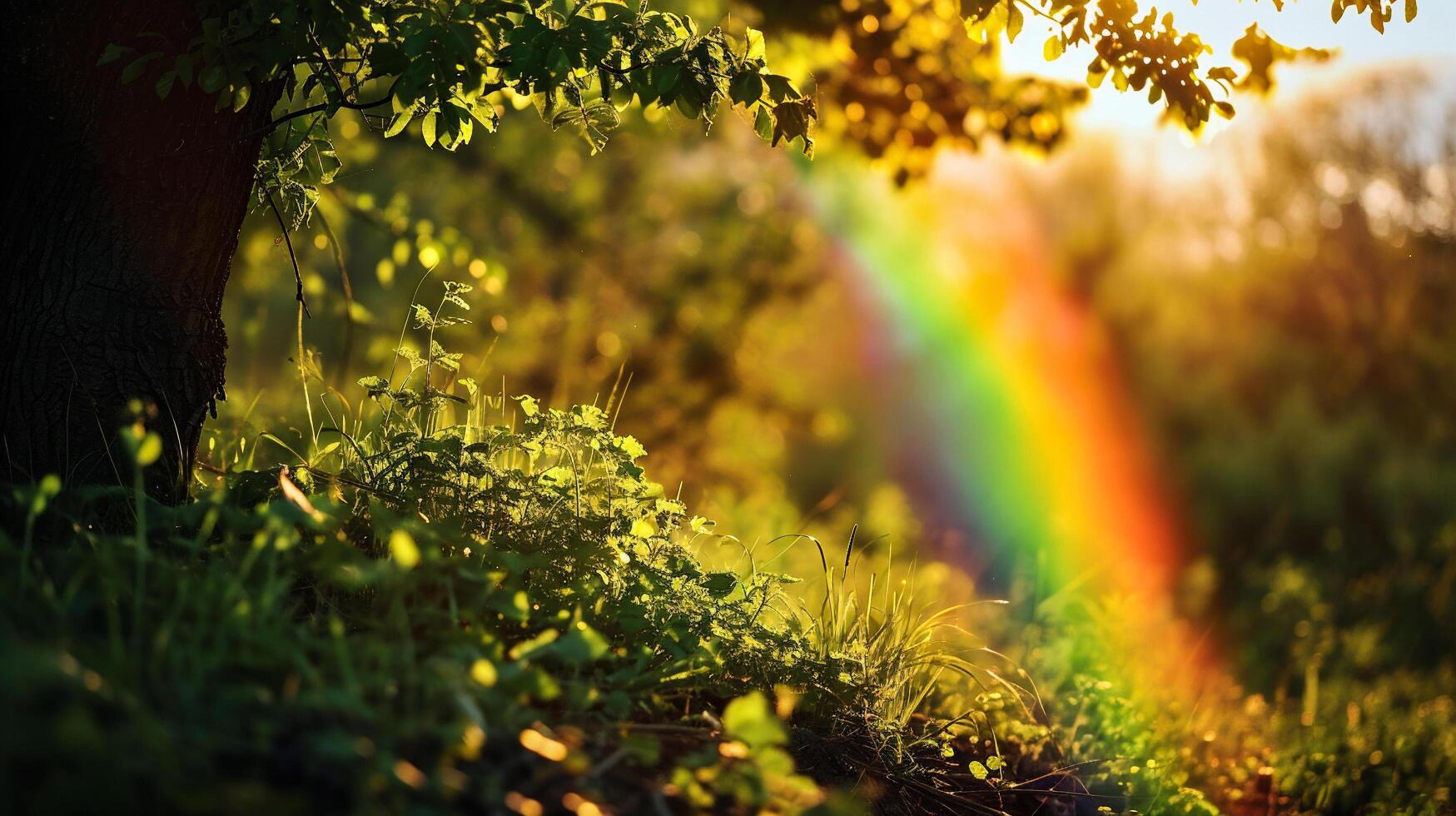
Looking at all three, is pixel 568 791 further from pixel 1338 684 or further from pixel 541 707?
pixel 1338 684

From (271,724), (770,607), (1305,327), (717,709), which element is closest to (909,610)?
(770,607)

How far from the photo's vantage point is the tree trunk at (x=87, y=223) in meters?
→ 2.66

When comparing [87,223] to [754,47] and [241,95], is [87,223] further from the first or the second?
[754,47]

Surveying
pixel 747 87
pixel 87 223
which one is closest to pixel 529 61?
pixel 747 87

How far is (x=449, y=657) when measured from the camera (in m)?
1.89

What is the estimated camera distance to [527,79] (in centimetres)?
267

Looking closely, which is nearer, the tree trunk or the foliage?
the foliage

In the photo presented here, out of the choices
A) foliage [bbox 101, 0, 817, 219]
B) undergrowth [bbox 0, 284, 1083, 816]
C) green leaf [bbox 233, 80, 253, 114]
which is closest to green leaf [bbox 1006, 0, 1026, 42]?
foliage [bbox 101, 0, 817, 219]

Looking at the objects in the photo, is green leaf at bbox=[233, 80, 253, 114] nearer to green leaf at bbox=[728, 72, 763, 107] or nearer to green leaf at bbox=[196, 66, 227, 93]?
green leaf at bbox=[196, 66, 227, 93]

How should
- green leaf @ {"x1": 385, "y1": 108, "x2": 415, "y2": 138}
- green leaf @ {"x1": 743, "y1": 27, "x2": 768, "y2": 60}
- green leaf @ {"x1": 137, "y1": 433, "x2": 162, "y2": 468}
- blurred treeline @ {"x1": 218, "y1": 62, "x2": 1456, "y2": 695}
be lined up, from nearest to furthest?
green leaf @ {"x1": 137, "y1": 433, "x2": 162, "y2": 468} → green leaf @ {"x1": 743, "y1": 27, "x2": 768, "y2": 60} → green leaf @ {"x1": 385, "y1": 108, "x2": 415, "y2": 138} → blurred treeline @ {"x1": 218, "y1": 62, "x2": 1456, "y2": 695}

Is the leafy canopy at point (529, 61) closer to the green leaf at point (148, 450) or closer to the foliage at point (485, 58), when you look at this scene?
the foliage at point (485, 58)

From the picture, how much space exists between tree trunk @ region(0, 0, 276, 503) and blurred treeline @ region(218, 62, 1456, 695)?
1.61 ft

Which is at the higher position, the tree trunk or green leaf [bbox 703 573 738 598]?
the tree trunk

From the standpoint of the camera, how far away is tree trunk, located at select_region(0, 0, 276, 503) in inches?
105
